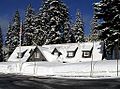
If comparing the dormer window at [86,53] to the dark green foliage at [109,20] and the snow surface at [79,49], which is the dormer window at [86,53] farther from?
the dark green foliage at [109,20]

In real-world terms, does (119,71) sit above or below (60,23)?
below

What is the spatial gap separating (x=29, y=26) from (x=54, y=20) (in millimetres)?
14791

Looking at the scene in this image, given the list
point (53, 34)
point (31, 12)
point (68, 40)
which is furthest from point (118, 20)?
point (31, 12)

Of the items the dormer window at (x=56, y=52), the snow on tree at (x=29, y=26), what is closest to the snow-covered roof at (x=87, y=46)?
the dormer window at (x=56, y=52)

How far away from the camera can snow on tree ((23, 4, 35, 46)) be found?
86.1m

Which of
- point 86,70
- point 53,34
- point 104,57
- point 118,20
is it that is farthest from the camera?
point 53,34

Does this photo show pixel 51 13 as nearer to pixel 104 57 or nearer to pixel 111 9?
pixel 104 57

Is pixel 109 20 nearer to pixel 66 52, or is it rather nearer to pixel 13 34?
pixel 66 52

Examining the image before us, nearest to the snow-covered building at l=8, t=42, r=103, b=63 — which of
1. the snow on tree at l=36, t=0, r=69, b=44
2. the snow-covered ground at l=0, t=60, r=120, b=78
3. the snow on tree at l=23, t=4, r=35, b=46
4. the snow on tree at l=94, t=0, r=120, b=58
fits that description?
the snow on tree at l=36, t=0, r=69, b=44

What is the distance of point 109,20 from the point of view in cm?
5200

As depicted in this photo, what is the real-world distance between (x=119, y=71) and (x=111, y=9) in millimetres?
16493

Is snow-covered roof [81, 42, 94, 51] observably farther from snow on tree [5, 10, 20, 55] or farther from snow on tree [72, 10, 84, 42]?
snow on tree [5, 10, 20, 55]

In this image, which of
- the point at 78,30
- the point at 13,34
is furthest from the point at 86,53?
the point at 13,34

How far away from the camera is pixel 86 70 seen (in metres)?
40.8
